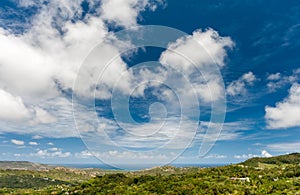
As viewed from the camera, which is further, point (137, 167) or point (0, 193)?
point (0, 193)

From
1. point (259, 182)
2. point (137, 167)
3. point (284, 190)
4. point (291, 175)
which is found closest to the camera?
point (137, 167)

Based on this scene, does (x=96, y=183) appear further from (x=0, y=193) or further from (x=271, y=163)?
(x=271, y=163)

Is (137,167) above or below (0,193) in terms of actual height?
above

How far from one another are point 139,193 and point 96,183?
160 feet

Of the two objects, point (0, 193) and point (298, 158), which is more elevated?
point (298, 158)

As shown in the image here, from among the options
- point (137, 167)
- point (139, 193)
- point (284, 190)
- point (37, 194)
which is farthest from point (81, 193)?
point (137, 167)

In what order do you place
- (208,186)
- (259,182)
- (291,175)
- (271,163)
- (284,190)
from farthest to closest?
(271,163) < (291,175) < (259,182) < (208,186) < (284,190)

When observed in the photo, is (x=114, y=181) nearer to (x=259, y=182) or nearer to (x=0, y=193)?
(x=259, y=182)

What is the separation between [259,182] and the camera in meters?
84.5

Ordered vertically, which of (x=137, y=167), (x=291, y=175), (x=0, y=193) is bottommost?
(x=0, y=193)

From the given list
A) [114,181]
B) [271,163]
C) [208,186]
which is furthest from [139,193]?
[271,163]

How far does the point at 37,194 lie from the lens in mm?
151875

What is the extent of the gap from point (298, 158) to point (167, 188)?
140 m

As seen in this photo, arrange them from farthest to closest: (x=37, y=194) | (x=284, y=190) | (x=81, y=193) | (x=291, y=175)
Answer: (x=37, y=194) → (x=81, y=193) → (x=291, y=175) → (x=284, y=190)
